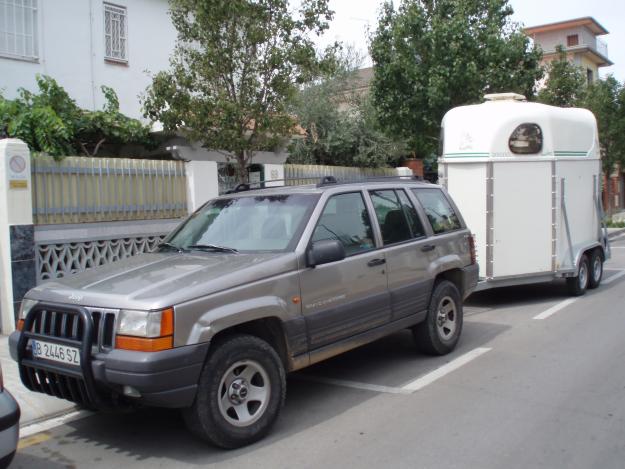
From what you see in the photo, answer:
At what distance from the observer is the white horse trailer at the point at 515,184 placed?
9.15m

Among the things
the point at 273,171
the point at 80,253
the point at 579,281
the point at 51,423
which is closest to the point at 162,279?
the point at 51,423

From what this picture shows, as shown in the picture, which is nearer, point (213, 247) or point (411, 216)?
point (213, 247)

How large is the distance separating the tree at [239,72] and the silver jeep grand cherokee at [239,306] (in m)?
2.76

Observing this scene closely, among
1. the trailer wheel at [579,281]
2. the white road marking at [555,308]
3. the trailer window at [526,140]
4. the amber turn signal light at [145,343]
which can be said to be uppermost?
the trailer window at [526,140]

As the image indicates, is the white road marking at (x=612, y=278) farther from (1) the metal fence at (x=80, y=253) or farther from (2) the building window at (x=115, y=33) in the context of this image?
(2) the building window at (x=115, y=33)

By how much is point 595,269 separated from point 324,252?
7.47 m

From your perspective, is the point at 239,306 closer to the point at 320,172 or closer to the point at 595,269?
the point at 595,269

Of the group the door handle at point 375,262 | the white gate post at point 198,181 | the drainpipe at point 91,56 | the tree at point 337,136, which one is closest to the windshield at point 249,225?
the door handle at point 375,262

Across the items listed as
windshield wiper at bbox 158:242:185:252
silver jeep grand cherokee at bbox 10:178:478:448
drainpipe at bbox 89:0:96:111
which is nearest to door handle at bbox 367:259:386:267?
silver jeep grand cherokee at bbox 10:178:478:448

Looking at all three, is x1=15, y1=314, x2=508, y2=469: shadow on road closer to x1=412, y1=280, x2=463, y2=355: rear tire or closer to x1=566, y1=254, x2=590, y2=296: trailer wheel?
x1=412, y1=280, x2=463, y2=355: rear tire

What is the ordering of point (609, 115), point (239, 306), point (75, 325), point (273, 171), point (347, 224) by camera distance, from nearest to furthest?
point (75, 325) → point (239, 306) → point (347, 224) → point (273, 171) → point (609, 115)

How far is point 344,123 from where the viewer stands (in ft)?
54.2

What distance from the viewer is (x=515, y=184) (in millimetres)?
9258

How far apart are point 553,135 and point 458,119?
1.47m
